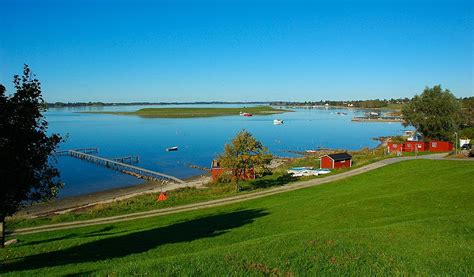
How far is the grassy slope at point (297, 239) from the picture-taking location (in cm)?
1046

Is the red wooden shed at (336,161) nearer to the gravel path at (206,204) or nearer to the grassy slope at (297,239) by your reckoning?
the gravel path at (206,204)

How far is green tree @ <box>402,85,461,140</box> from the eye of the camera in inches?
2670

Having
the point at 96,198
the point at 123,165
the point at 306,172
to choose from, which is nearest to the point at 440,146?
the point at 306,172

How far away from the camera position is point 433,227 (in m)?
15.5

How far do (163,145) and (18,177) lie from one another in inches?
3808

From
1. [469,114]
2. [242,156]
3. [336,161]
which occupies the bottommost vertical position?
[336,161]

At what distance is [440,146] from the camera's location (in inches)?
2470

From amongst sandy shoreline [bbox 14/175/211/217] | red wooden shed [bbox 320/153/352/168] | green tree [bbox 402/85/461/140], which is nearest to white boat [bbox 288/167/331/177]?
red wooden shed [bbox 320/153/352/168]

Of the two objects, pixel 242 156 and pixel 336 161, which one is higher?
pixel 242 156

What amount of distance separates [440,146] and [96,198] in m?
53.2

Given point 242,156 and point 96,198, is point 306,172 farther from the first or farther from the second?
point 96,198

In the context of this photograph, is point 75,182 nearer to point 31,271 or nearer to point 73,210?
point 73,210

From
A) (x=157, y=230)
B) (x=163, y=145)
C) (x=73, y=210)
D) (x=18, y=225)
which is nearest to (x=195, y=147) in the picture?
(x=163, y=145)

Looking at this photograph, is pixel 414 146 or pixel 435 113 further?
pixel 435 113
